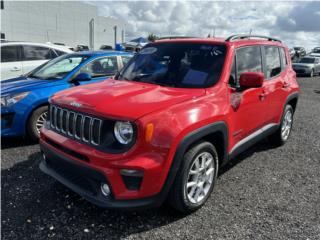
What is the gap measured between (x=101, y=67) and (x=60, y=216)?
344 cm


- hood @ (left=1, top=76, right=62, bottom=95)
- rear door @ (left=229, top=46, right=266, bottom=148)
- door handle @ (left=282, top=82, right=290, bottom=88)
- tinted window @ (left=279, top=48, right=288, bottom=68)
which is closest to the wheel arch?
door handle @ (left=282, top=82, right=290, bottom=88)

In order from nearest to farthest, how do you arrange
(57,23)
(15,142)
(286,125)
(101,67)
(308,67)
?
1. (15,142)
2. (286,125)
3. (101,67)
4. (308,67)
5. (57,23)

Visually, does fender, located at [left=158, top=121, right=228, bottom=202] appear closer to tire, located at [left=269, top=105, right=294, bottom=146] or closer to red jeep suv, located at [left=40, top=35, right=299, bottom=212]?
red jeep suv, located at [left=40, top=35, right=299, bottom=212]

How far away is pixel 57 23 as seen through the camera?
170 feet

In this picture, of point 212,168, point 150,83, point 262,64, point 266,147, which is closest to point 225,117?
point 212,168

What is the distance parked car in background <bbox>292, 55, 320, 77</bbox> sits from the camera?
2189cm

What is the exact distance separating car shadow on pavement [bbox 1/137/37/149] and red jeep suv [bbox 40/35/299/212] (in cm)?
192

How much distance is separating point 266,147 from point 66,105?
12.2 feet

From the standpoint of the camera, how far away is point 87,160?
109 inches

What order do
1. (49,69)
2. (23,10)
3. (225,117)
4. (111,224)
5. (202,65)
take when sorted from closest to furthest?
(111,224), (225,117), (202,65), (49,69), (23,10)

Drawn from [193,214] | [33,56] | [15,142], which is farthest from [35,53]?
[193,214]

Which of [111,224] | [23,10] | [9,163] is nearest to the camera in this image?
[111,224]

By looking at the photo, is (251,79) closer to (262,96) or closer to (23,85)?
(262,96)

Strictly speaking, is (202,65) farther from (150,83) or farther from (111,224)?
(111,224)
